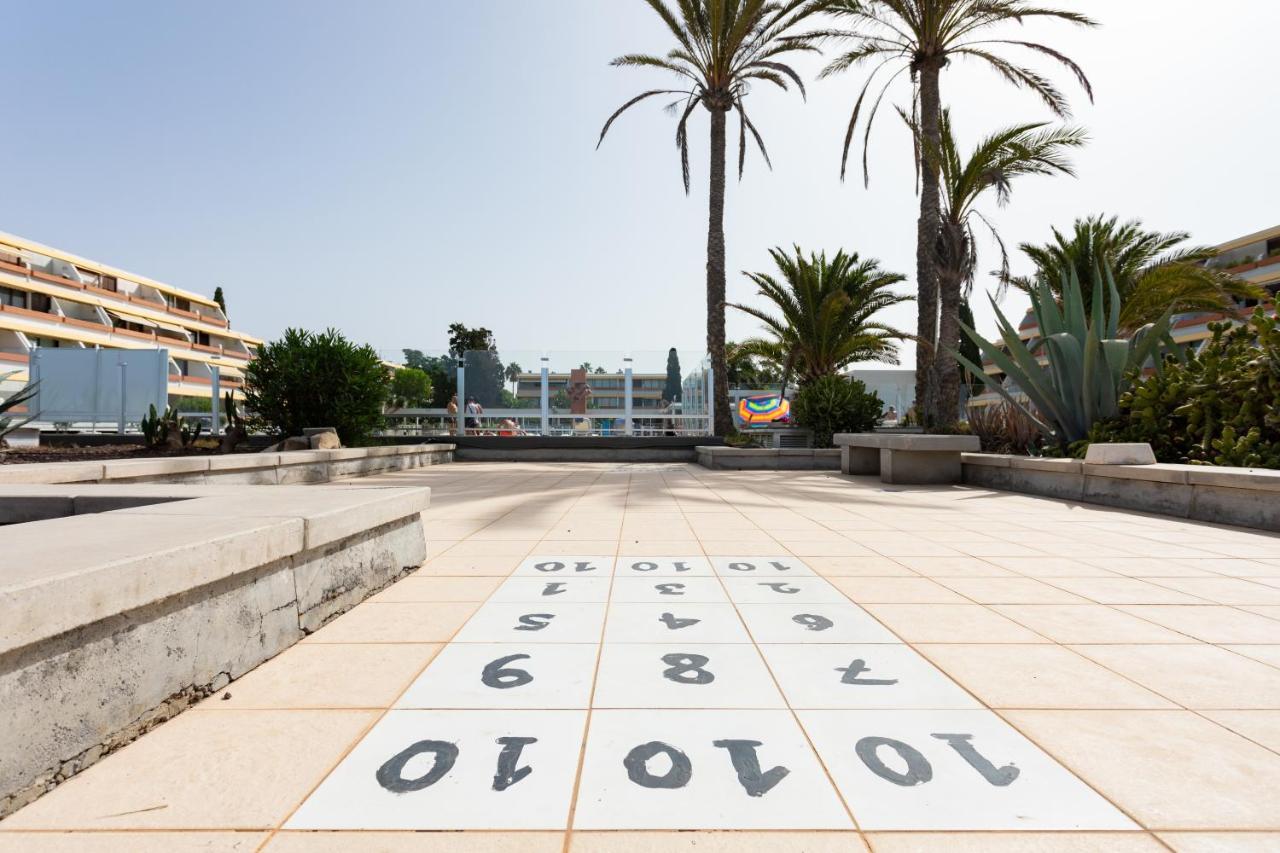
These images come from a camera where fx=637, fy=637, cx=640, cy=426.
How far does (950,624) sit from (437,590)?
278 centimetres

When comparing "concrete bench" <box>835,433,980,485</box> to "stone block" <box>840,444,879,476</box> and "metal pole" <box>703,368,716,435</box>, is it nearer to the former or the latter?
"stone block" <box>840,444,879,476</box>

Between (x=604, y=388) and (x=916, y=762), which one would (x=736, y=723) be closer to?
(x=916, y=762)

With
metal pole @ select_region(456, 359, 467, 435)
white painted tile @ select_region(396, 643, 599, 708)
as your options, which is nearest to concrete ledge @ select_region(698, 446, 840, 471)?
metal pole @ select_region(456, 359, 467, 435)

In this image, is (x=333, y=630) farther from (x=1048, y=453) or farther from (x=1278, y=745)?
(x=1048, y=453)

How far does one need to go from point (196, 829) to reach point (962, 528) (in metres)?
5.94

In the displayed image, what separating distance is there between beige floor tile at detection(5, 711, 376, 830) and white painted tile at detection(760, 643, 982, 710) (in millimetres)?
1540

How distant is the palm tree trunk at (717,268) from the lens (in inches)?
645

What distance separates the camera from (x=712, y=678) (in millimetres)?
2475

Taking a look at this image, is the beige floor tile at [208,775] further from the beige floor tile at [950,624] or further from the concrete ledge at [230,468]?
the concrete ledge at [230,468]

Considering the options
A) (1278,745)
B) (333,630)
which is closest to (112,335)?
(333,630)

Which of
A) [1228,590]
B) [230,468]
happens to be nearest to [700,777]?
[1228,590]
